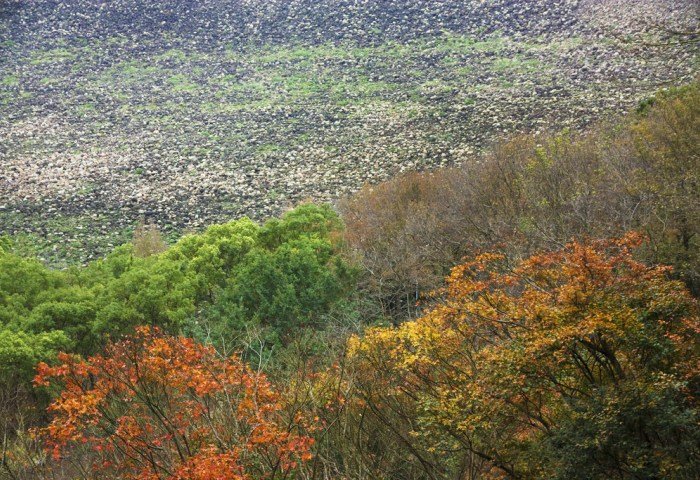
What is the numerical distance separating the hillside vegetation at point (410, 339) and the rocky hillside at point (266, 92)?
35.0ft

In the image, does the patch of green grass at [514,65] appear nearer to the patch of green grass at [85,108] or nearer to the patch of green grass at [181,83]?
the patch of green grass at [181,83]

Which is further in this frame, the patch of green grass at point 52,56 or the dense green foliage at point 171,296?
the patch of green grass at point 52,56

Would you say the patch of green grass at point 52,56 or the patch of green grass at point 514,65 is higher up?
the patch of green grass at point 52,56

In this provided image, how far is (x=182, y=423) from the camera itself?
1174 cm

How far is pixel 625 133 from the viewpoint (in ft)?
76.0

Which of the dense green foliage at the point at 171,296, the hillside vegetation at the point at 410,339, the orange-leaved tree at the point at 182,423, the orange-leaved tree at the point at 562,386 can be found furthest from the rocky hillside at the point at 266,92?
the orange-leaved tree at the point at 182,423

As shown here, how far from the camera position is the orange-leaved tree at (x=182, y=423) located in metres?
10.1

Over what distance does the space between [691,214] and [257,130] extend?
96.5 feet

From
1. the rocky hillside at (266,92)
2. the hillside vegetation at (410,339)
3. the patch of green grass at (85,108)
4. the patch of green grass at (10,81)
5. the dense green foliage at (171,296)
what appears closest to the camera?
the hillside vegetation at (410,339)

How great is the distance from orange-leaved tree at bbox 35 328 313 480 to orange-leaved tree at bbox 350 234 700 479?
5.41 ft

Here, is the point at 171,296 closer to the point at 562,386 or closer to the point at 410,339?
the point at 410,339

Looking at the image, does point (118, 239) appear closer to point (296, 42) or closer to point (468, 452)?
point (296, 42)

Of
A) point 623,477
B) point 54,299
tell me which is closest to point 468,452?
point 623,477

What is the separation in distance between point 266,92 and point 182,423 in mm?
36116
